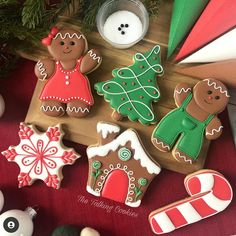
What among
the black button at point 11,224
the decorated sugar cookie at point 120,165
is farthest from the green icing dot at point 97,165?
the black button at point 11,224

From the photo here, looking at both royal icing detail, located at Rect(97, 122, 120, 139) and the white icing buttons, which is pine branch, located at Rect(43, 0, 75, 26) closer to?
the white icing buttons

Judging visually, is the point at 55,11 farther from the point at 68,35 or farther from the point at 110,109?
the point at 110,109

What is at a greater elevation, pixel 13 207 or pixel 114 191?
pixel 114 191

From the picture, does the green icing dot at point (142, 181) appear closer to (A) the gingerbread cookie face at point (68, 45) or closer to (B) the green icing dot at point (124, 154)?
(B) the green icing dot at point (124, 154)

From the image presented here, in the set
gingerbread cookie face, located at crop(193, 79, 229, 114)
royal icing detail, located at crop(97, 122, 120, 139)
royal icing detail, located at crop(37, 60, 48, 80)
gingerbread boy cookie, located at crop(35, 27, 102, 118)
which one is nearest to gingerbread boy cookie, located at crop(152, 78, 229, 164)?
gingerbread cookie face, located at crop(193, 79, 229, 114)

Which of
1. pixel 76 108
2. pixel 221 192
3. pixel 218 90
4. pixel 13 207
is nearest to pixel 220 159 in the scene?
pixel 221 192

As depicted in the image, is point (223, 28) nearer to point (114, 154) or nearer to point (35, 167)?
point (114, 154)

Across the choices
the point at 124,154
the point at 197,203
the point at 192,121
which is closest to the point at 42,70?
the point at 124,154
